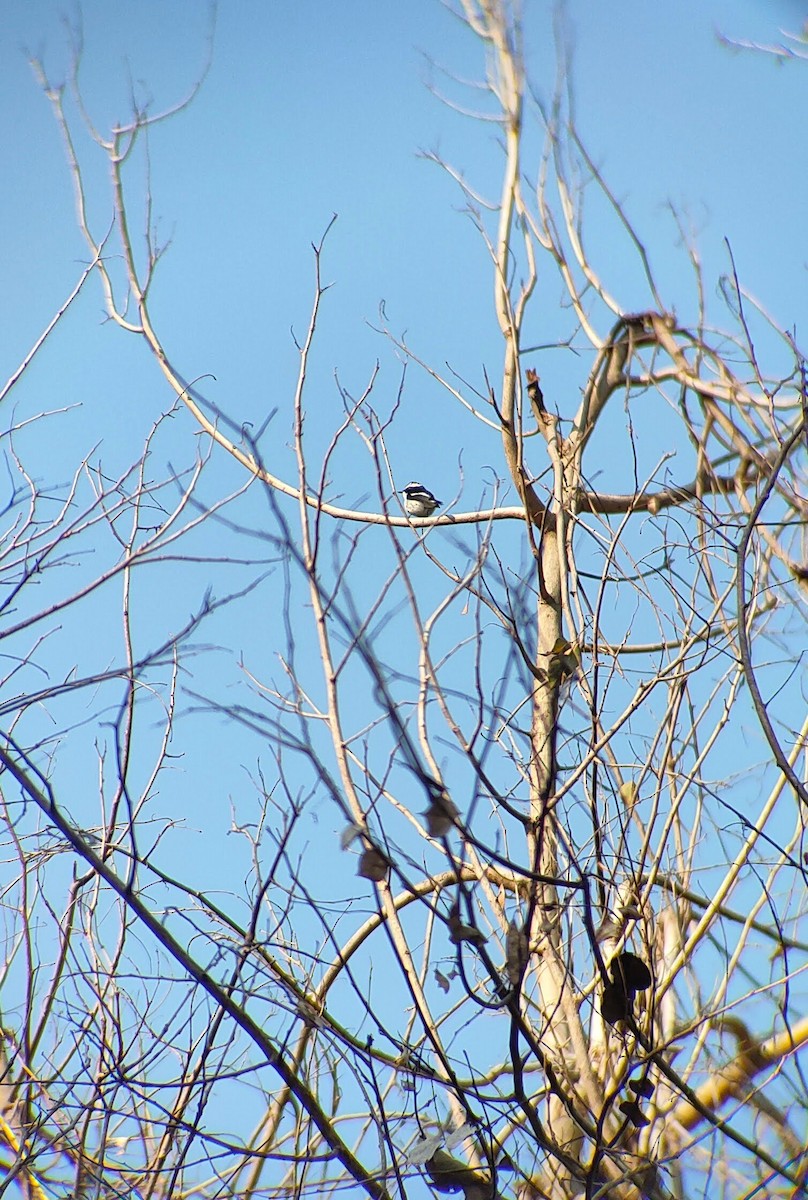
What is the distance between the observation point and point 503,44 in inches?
129

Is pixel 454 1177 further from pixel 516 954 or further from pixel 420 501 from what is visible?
pixel 420 501

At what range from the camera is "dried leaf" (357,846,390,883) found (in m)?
1.66

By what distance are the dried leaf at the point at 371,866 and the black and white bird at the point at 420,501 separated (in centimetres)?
428

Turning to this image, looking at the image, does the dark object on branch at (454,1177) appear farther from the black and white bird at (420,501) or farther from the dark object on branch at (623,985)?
the black and white bird at (420,501)

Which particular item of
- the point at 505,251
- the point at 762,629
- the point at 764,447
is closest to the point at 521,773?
the point at 762,629

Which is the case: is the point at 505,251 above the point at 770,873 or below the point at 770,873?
above

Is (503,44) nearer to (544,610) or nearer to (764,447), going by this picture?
(764,447)

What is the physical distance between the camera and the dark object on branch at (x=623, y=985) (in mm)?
2010

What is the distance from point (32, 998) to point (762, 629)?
2.01 metres

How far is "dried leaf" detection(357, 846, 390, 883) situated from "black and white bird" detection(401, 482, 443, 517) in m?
4.28

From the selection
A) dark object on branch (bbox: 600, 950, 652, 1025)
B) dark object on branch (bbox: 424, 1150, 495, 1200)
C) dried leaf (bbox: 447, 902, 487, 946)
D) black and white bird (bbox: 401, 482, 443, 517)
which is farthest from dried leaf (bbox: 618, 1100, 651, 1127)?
black and white bird (bbox: 401, 482, 443, 517)

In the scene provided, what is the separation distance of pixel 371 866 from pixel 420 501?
4803 millimetres

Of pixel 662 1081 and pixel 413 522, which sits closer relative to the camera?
pixel 662 1081

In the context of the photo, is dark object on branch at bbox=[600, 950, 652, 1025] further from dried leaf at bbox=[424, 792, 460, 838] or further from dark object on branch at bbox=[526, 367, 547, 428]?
dark object on branch at bbox=[526, 367, 547, 428]
